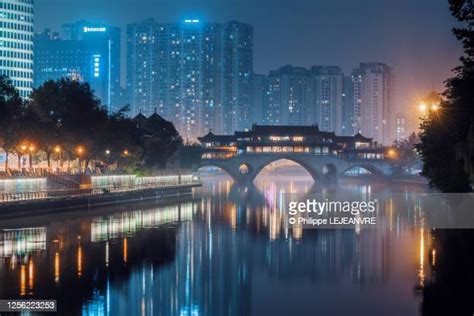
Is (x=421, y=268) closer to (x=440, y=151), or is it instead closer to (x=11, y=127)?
(x=440, y=151)

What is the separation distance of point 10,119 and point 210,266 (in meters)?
35.4

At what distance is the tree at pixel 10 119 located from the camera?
73.9 m

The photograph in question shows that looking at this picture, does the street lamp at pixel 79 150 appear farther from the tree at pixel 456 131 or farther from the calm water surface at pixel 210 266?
the tree at pixel 456 131

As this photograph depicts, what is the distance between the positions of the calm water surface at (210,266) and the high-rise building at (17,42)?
95.8 m

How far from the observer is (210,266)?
4550 cm

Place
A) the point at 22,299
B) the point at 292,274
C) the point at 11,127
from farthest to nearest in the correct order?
1. the point at 11,127
2. the point at 292,274
3. the point at 22,299

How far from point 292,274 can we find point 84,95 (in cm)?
5097

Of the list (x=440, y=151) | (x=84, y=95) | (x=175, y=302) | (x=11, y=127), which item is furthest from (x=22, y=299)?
(x=84, y=95)

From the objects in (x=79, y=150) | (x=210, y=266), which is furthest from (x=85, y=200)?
(x=210, y=266)

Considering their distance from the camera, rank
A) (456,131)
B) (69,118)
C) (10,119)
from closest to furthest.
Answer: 1. (456,131)
2. (10,119)
3. (69,118)

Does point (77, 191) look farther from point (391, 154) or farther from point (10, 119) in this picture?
point (391, 154)

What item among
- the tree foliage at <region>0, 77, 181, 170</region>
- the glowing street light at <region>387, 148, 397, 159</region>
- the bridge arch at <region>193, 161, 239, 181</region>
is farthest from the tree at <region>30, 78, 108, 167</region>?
the glowing street light at <region>387, 148, 397, 159</region>

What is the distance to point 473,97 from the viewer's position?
41938 mm

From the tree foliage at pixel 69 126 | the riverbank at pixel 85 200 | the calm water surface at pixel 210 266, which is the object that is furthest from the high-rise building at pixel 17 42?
the calm water surface at pixel 210 266
